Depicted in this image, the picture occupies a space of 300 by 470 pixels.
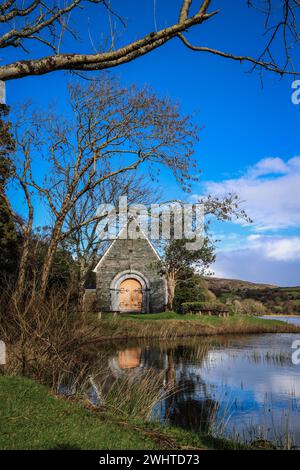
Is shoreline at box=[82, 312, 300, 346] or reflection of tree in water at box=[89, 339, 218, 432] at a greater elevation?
shoreline at box=[82, 312, 300, 346]

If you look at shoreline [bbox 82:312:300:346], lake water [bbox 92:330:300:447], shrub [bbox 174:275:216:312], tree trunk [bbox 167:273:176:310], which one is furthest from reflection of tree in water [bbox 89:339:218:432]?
shrub [bbox 174:275:216:312]

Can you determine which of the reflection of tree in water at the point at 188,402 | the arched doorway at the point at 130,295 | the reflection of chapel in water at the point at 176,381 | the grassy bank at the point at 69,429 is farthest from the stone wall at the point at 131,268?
the grassy bank at the point at 69,429

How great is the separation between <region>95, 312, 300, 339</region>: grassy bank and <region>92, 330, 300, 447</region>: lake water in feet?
7.15

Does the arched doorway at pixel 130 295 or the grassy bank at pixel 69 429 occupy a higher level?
the arched doorway at pixel 130 295

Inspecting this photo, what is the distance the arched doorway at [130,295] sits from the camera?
111 feet

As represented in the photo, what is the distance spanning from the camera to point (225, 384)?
12.6 metres

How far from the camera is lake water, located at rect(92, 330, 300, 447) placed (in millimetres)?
8500

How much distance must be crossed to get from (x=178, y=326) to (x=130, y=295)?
784cm

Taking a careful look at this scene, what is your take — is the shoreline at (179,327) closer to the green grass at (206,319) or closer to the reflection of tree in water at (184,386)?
the green grass at (206,319)

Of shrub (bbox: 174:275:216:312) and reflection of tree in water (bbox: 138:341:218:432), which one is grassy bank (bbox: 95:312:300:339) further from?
shrub (bbox: 174:275:216:312)

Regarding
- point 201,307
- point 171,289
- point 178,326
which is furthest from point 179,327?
point 201,307

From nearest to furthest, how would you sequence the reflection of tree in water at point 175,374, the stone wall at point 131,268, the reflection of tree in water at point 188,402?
Answer: the reflection of tree in water at point 188,402, the reflection of tree in water at point 175,374, the stone wall at point 131,268

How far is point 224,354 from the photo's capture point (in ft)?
62.2

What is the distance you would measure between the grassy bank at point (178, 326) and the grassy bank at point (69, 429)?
45.8ft
